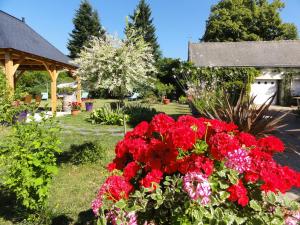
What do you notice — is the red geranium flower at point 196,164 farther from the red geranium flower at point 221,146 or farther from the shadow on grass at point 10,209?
the shadow on grass at point 10,209

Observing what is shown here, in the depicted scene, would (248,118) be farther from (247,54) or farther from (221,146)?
(247,54)

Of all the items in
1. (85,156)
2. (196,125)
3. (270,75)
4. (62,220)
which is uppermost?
(270,75)

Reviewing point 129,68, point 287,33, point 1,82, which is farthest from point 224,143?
point 287,33

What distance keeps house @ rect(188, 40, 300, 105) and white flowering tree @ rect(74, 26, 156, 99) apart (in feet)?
68.0

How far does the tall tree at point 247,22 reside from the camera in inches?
1512

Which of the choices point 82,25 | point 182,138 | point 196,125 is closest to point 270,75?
point 196,125

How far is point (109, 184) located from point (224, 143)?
1.05 metres

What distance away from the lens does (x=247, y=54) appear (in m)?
28.6

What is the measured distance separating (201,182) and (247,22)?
40792mm

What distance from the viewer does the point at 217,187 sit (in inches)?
99.5

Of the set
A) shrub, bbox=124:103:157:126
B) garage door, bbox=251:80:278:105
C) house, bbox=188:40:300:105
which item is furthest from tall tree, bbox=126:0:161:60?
shrub, bbox=124:103:157:126

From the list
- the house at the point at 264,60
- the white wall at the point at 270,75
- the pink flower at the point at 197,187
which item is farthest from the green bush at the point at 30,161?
the white wall at the point at 270,75

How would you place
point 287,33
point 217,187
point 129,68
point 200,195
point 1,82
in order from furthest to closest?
point 287,33 < point 1,82 < point 129,68 < point 217,187 < point 200,195

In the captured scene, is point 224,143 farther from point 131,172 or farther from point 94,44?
point 94,44
